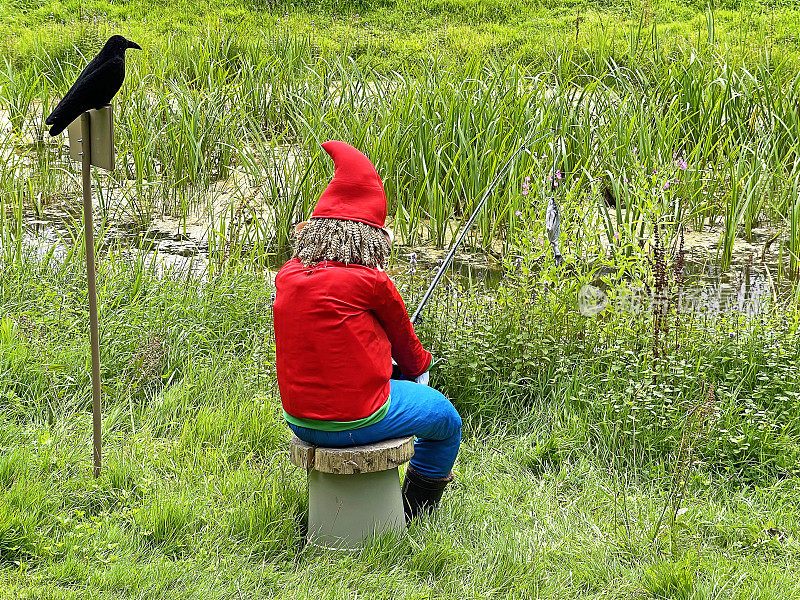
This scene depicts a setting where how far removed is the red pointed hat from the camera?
254 centimetres

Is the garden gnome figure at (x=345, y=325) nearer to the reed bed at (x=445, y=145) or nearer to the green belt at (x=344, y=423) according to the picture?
the green belt at (x=344, y=423)

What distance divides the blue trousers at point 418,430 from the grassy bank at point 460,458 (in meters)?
0.21

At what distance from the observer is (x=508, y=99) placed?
18.9 ft

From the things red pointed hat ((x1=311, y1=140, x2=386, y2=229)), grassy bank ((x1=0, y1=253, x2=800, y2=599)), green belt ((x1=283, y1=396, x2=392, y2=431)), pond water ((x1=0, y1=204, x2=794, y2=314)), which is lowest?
grassy bank ((x1=0, y1=253, x2=800, y2=599))

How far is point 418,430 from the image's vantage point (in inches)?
105

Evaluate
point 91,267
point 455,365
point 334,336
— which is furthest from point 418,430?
point 91,267

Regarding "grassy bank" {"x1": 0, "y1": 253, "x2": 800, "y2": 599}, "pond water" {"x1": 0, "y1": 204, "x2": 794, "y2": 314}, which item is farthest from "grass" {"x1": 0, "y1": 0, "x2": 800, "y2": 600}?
"pond water" {"x1": 0, "y1": 204, "x2": 794, "y2": 314}

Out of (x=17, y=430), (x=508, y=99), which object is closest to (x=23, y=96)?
(x=508, y=99)

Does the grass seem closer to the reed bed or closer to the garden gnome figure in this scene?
the reed bed

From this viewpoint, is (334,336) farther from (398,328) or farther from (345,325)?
(398,328)

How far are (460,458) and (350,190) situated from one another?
1.26 metres

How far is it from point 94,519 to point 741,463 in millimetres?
2285

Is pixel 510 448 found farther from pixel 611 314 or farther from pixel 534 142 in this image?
pixel 534 142

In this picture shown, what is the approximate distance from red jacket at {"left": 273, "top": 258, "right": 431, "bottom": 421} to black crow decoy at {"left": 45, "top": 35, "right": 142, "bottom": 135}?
31.9 inches
